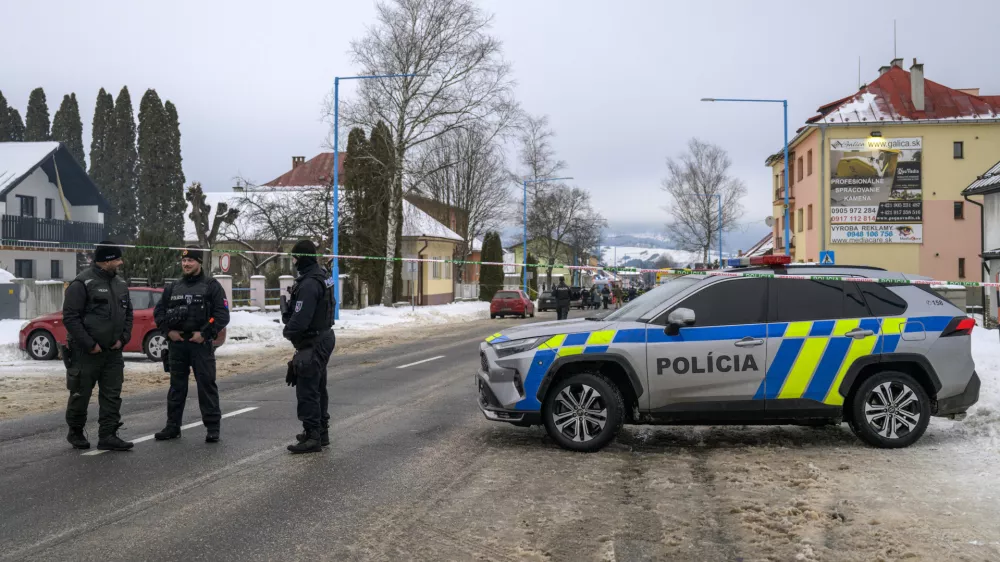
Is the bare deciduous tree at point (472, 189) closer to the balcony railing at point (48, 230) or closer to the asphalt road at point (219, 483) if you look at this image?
the balcony railing at point (48, 230)

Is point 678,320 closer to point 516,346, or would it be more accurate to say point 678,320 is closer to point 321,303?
point 516,346

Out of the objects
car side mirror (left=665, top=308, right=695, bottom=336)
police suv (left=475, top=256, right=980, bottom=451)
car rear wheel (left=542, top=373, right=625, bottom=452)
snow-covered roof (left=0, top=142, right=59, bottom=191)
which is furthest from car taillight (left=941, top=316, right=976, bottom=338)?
snow-covered roof (left=0, top=142, right=59, bottom=191)

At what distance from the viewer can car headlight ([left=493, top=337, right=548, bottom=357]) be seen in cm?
774

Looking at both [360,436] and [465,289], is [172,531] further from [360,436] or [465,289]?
[465,289]

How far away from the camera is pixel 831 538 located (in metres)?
5.18

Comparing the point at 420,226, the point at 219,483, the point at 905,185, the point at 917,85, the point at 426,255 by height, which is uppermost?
the point at 917,85

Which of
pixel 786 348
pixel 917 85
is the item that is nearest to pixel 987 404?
pixel 786 348

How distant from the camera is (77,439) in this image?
25.7ft

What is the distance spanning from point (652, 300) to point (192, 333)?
13.8 feet

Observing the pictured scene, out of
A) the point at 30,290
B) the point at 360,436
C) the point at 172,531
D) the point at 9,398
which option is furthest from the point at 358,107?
the point at 172,531

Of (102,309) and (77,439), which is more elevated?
(102,309)

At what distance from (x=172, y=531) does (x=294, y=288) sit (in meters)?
2.84

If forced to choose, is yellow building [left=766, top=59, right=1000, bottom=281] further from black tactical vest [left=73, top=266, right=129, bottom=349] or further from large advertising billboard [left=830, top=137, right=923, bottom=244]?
black tactical vest [left=73, top=266, right=129, bottom=349]

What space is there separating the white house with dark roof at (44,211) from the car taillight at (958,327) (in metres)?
31.6
